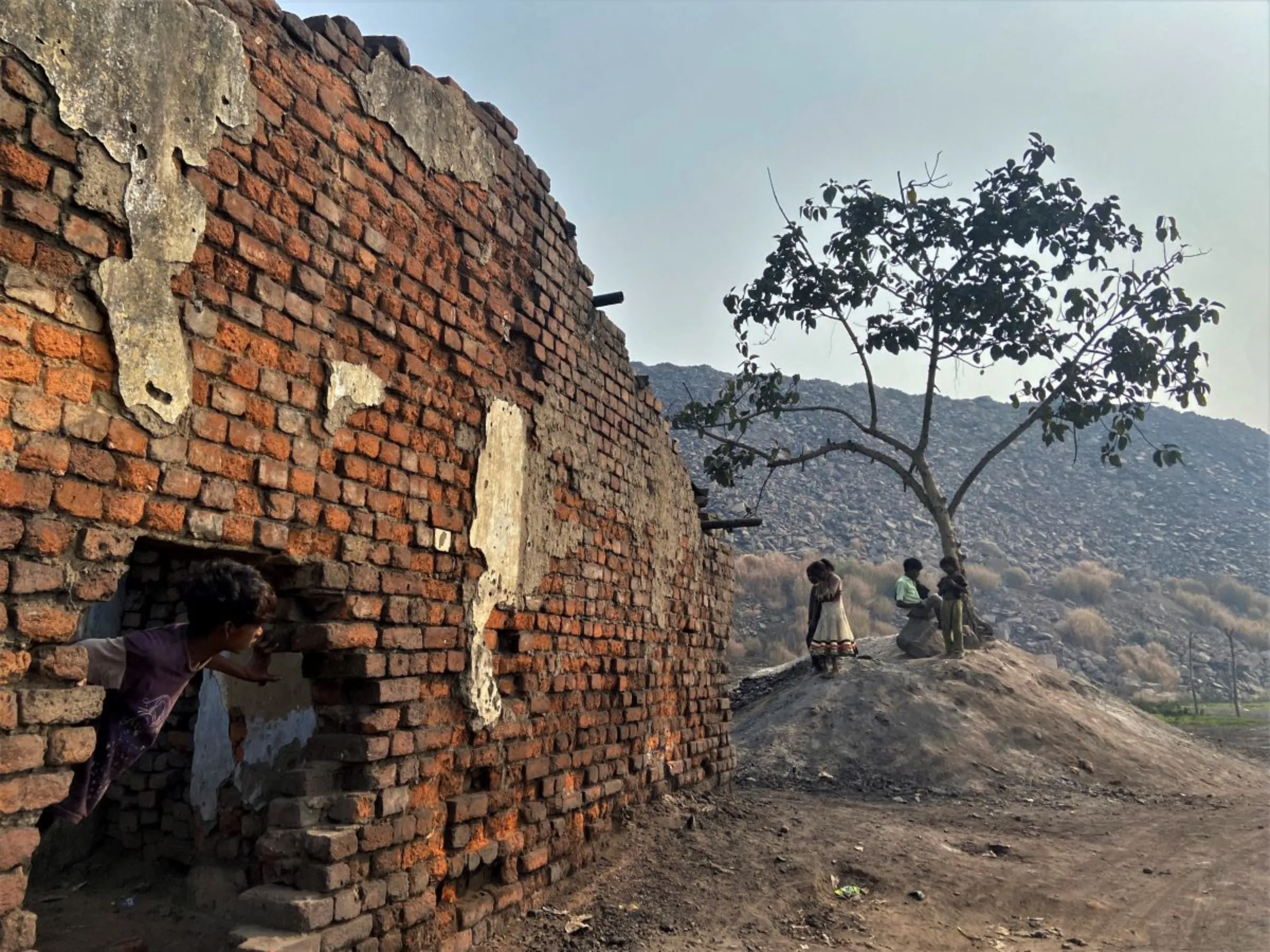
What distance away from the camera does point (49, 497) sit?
2199 mm

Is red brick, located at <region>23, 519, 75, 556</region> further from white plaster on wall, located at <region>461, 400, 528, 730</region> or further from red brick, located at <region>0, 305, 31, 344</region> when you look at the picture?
white plaster on wall, located at <region>461, 400, 528, 730</region>

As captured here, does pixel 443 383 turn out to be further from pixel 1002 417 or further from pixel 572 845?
pixel 1002 417

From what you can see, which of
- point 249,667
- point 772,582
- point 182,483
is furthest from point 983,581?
point 182,483

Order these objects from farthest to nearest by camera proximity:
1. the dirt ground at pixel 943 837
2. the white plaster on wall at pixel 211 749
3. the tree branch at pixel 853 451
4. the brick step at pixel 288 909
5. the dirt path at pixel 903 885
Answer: the tree branch at pixel 853 451
the dirt ground at pixel 943 837
the dirt path at pixel 903 885
the white plaster on wall at pixel 211 749
the brick step at pixel 288 909

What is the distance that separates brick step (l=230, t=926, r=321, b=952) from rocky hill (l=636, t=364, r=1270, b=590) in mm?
29038

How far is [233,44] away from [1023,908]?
17.2ft

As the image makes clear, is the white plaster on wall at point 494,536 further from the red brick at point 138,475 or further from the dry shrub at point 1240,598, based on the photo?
the dry shrub at point 1240,598

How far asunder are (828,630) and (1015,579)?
24752 mm

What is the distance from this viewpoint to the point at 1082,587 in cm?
3198

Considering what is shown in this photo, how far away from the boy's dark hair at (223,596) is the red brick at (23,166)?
1079mm

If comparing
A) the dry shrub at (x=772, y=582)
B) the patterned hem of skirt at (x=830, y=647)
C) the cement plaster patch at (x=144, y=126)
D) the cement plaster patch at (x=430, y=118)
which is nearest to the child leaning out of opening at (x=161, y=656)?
the cement plaster patch at (x=144, y=126)

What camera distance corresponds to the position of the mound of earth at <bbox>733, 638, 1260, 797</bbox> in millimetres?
8820

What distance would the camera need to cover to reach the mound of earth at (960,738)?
8.82 metres

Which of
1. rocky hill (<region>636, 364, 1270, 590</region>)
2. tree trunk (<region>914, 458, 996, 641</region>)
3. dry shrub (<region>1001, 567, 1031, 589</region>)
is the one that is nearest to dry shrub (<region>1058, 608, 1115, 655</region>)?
dry shrub (<region>1001, 567, 1031, 589</region>)
